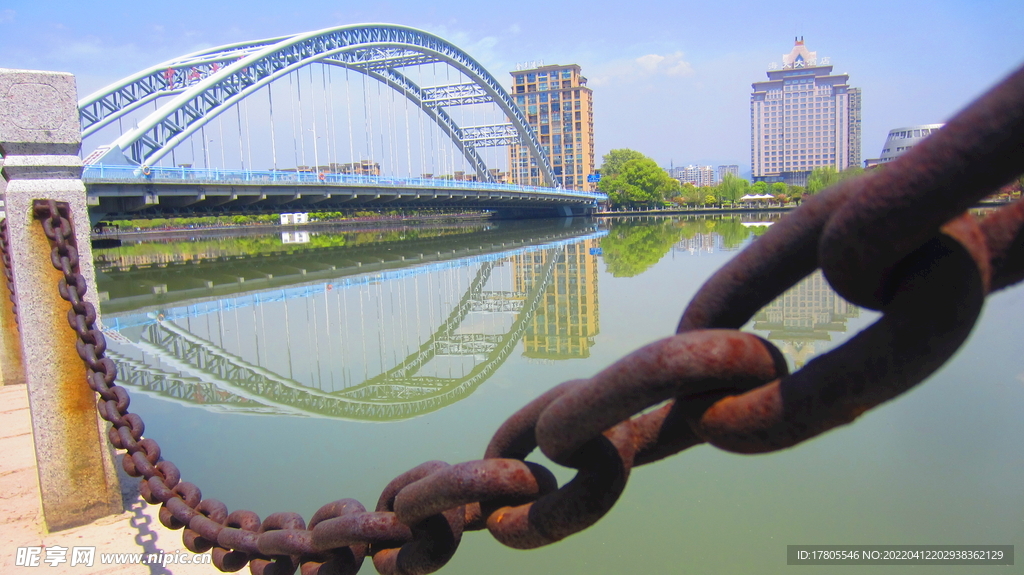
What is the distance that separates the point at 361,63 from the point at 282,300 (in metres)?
25.2

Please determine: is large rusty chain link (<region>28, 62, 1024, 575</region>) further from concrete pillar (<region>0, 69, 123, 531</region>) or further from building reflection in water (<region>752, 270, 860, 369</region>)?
building reflection in water (<region>752, 270, 860, 369</region>)

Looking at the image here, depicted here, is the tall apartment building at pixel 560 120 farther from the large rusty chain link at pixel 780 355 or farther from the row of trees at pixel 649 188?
the large rusty chain link at pixel 780 355

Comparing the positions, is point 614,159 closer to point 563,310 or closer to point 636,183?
point 636,183

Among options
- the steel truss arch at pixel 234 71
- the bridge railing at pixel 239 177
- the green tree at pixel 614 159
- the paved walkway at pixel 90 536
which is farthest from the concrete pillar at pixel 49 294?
the green tree at pixel 614 159

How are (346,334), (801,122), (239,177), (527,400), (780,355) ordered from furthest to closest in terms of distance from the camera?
(801,122)
(239,177)
(346,334)
(527,400)
(780,355)

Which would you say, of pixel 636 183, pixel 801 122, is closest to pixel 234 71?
pixel 636 183

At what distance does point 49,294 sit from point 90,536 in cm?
106

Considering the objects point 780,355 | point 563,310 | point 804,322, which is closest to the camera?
point 780,355

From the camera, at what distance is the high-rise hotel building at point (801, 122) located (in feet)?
407

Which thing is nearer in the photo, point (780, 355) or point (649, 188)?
point (780, 355)

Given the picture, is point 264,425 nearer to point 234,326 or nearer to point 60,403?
point 60,403

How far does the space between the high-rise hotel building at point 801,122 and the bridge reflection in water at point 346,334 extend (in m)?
120

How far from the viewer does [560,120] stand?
3342 inches

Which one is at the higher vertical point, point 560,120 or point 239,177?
point 560,120
